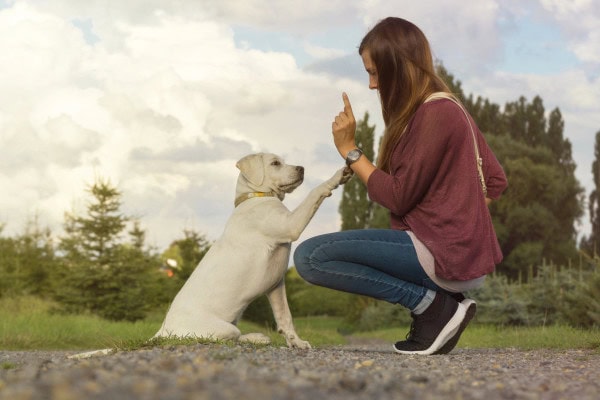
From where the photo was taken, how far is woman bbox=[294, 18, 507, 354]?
199 inches

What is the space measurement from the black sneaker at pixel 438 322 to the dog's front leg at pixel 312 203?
3.68 ft

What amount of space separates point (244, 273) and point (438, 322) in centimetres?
153

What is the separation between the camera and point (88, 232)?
55.3ft

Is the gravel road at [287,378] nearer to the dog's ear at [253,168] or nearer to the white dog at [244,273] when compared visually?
the white dog at [244,273]

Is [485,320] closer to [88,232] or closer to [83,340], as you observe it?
[83,340]

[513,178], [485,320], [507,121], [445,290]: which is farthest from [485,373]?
[507,121]

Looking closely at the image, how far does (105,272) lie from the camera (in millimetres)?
16422

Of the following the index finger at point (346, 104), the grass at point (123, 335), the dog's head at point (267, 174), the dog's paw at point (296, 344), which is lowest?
the grass at point (123, 335)

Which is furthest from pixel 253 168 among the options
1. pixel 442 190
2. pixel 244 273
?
pixel 442 190

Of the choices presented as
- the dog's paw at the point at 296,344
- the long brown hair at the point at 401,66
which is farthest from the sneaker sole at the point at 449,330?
the long brown hair at the point at 401,66

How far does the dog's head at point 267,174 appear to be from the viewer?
6047 millimetres

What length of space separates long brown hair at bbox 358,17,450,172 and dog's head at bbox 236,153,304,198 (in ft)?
3.47

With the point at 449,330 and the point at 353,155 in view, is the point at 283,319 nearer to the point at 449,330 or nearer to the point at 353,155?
the point at 449,330

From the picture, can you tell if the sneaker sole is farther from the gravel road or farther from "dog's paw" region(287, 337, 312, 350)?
"dog's paw" region(287, 337, 312, 350)
